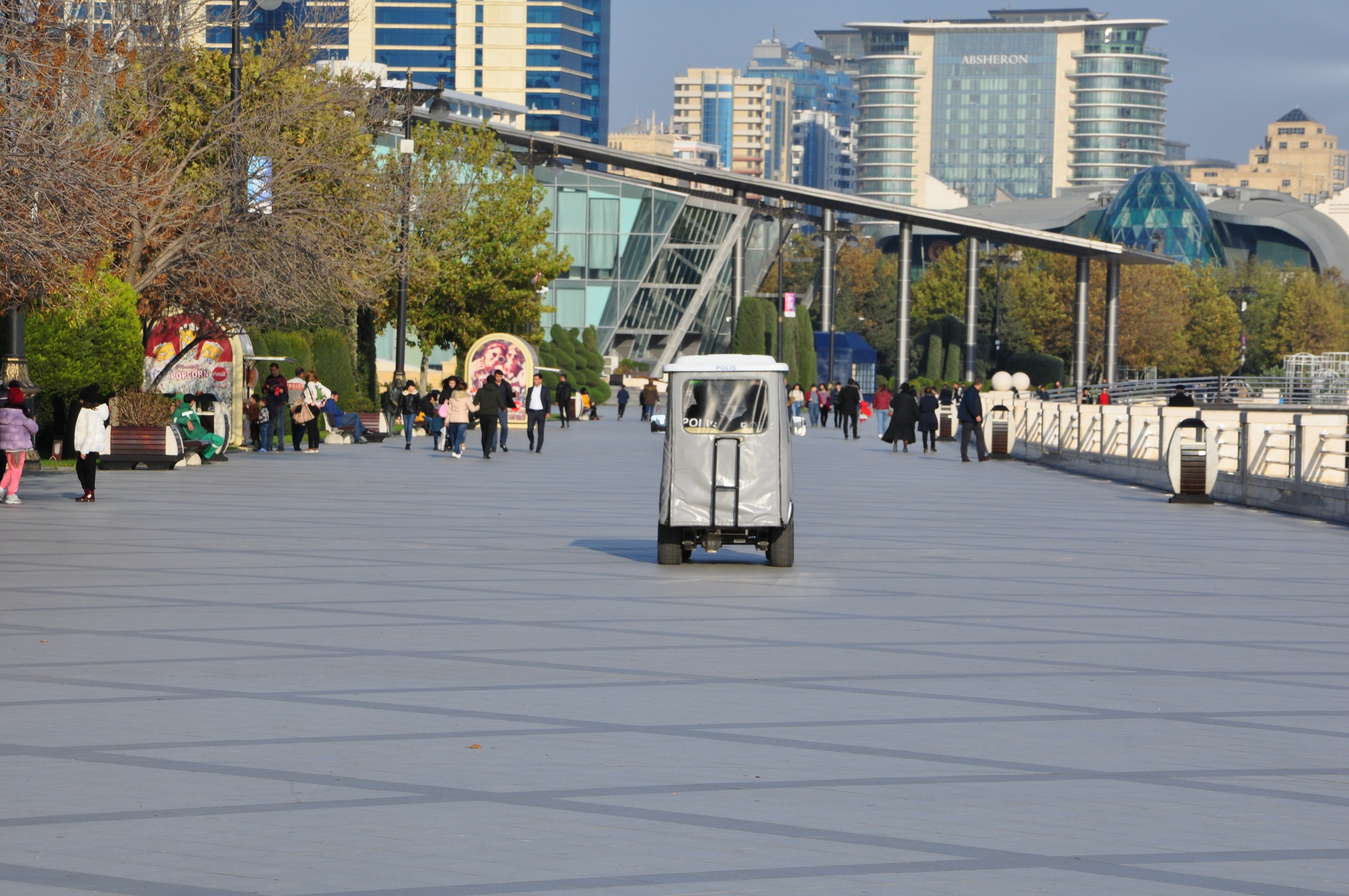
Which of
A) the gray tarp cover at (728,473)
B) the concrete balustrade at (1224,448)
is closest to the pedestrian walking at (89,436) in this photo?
the gray tarp cover at (728,473)

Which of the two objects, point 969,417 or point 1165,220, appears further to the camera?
point 1165,220

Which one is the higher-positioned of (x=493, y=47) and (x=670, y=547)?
(x=493, y=47)

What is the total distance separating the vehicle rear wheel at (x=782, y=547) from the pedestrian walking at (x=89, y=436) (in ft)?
29.7

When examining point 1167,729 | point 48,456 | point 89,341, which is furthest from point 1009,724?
point 48,456

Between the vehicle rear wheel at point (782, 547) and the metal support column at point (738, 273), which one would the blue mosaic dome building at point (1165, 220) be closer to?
the metal support column at point (738, 273)

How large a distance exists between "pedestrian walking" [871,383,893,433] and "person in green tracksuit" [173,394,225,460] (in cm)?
2896

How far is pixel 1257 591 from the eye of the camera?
13.9m

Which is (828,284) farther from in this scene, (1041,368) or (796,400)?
(796,400)

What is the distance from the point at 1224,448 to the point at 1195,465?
447 centimetres

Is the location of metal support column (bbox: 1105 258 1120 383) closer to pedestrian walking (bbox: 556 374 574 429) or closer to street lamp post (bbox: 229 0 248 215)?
pedestrian walking (bbox: 556 374 574 429)

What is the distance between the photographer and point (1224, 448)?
29.0 m

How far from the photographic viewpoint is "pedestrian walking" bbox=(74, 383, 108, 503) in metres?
20.1

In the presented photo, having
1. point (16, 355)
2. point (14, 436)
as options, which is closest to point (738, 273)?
point (16, 355)

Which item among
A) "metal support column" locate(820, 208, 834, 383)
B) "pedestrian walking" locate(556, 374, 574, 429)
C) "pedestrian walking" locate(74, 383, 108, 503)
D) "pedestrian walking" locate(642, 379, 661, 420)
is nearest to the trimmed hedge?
"metal support column" locate(820, 208, 834, 383)
